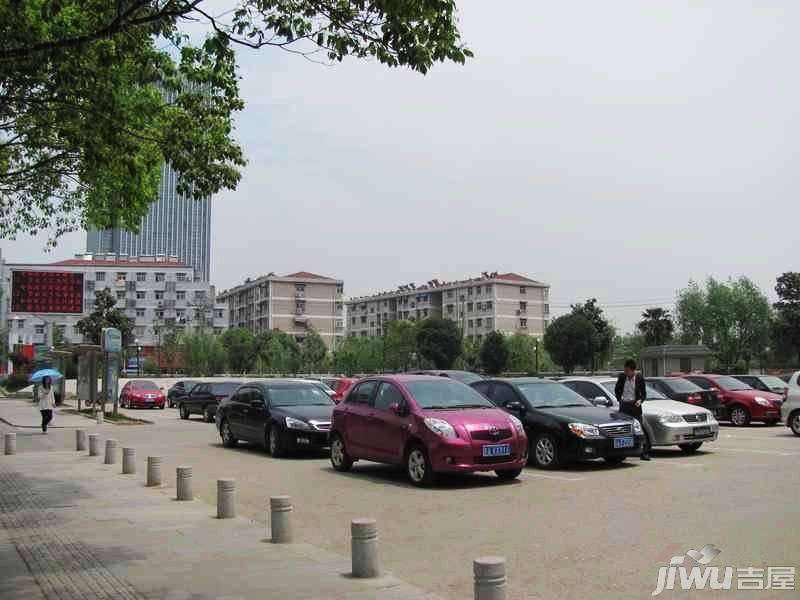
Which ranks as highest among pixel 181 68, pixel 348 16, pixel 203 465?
pixel 181 68

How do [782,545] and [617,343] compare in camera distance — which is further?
[617,343]

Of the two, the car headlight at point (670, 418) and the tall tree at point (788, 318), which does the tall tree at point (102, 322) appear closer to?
the tall tree at point (788, 318)

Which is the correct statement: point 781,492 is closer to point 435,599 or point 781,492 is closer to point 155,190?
point 435,599

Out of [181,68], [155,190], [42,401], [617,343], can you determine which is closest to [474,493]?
[181,68]

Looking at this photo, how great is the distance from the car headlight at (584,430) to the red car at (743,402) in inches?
441

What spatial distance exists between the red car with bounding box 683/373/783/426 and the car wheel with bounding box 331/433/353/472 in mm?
13126

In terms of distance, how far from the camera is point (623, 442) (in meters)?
12.5

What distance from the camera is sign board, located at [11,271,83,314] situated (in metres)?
35.5

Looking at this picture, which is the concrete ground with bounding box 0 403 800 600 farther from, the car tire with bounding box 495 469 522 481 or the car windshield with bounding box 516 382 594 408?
the car windshield with bounding box 516 382 594 408

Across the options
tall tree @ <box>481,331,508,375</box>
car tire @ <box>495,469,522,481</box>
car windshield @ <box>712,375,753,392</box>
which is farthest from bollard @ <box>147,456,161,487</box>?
tall tree @ <box>481,331,508,375</box>

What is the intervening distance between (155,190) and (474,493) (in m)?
10.6

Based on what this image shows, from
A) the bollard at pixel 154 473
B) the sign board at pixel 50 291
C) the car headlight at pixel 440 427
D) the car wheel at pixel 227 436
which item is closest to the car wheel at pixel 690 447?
the car headlight at pixel 440 427

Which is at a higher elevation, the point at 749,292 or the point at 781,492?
the point at 749,292

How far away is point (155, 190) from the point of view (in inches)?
687
